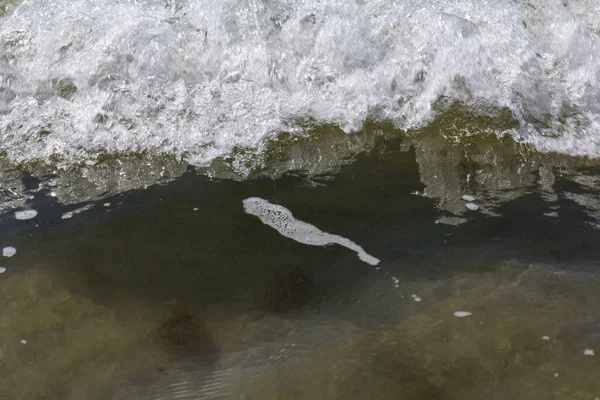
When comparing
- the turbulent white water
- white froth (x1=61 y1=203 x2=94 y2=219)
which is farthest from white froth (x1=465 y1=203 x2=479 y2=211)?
white froth (x1=61 y1=203 x2=94 y2=219)

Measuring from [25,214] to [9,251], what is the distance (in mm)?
291

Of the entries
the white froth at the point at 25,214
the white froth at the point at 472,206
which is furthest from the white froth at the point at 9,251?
the white froth at the point at 472,206

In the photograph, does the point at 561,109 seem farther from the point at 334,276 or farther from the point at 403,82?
the point at 334,276

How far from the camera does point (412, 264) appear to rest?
2.50m

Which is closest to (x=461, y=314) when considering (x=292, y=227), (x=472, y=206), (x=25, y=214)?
(x=472, y=206)

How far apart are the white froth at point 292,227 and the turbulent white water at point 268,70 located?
21.5 inches

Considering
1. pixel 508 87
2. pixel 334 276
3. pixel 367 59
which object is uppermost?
pixel 367 59

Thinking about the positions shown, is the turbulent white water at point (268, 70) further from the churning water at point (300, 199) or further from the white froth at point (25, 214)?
the white froth at point (25, 214)

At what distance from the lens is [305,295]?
2381 millimetres

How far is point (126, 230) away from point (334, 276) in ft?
3.24

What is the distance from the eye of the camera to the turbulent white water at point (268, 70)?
3.50 m

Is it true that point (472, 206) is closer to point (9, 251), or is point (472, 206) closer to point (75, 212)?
point (75, 212)

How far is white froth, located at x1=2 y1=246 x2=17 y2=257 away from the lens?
2.65 m

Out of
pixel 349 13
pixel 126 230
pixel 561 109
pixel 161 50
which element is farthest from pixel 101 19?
pixel 561 109
